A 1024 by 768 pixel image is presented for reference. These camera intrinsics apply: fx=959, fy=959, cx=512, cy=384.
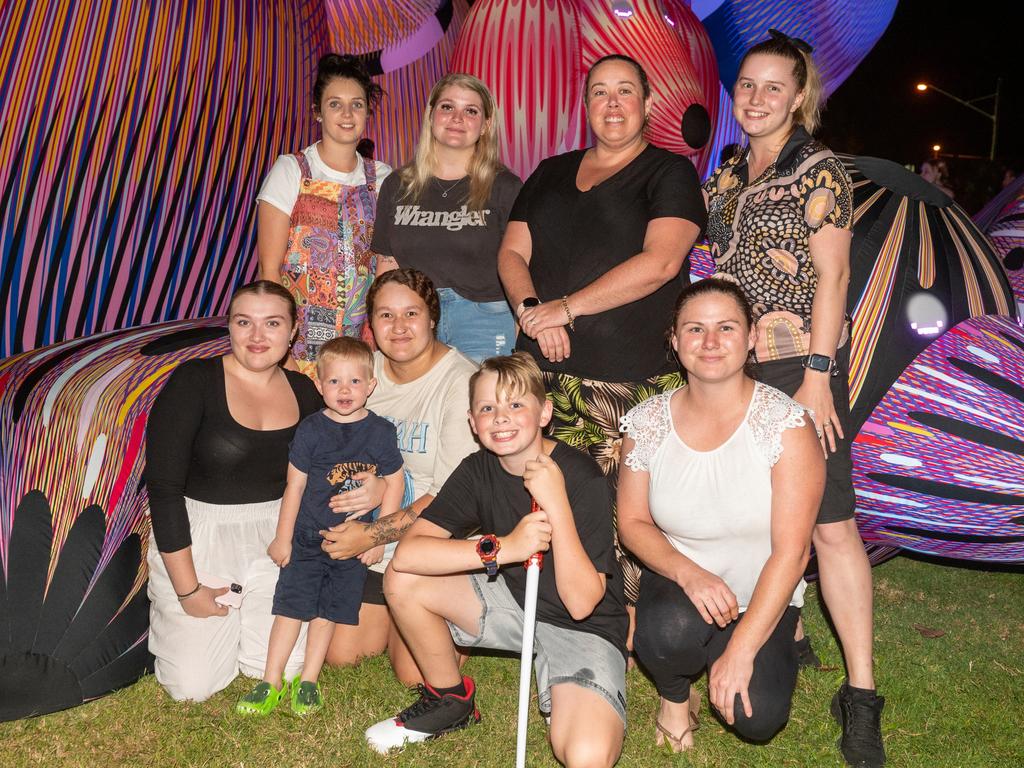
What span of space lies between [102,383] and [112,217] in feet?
1.97

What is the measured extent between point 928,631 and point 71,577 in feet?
9.78

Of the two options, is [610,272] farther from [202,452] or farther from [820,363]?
[202,452]

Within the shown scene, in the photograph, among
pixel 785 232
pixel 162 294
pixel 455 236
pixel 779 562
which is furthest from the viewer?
pixel 162 294

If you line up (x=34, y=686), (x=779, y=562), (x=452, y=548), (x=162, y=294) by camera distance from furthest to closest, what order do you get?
(x=162, y=294)
(x=34, y=686)
(x=452, y=548)
(x=779, y=562)

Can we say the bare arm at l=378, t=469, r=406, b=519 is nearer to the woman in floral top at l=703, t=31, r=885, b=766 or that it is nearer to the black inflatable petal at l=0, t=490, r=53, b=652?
the black inflatable petal at l=0, t=490, r=53, b=652

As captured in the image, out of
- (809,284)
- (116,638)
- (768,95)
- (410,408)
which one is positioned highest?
(768,95)

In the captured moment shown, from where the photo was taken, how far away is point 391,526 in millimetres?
2984

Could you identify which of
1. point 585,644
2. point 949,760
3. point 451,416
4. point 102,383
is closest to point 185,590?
point 102,383

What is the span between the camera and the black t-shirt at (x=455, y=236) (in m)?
3.26

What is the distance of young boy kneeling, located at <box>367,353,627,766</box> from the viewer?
7.96 feet

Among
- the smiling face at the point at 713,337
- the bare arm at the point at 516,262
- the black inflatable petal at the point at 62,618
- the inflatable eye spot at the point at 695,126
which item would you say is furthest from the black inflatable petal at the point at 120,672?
the inflatable eye spot at the point at 695,126

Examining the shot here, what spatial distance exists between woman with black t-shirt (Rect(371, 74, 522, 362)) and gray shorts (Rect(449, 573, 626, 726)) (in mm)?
908

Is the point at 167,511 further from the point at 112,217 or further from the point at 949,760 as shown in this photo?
the point at 949,760

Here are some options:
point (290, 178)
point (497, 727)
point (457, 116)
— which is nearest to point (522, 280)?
point (457, 116)
